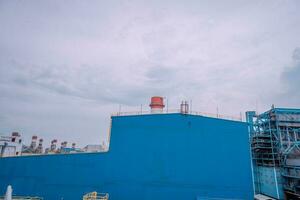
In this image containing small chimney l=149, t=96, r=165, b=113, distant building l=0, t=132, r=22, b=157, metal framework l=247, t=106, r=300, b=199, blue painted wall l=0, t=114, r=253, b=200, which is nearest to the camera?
blue painted wall l=0, t=114, r=253, b=200

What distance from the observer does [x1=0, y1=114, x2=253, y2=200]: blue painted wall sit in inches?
736

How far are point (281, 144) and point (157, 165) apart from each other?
49.4 feet

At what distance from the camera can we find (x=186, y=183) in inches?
741

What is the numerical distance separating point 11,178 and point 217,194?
22345mm

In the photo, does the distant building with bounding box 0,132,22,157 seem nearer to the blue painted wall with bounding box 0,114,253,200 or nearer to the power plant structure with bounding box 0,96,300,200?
the power plant structure with bounding box 0,96,300,200

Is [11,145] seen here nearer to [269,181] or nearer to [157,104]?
[157,104]

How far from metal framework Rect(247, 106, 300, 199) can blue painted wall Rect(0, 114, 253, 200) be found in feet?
19.3

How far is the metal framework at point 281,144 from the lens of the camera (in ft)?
67.7

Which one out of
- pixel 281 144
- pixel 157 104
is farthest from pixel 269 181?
pixel 157 104

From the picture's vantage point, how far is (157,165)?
63.6ft

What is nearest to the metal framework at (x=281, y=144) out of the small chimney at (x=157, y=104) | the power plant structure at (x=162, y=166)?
the power plant structure at (x=162, y=166)

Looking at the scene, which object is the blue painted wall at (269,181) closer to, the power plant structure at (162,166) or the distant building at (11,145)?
the power plant structure at (162,166)

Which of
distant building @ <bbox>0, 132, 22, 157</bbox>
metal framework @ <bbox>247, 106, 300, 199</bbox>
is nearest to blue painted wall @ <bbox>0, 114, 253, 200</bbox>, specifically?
metal framework @ <bbox>247, 106, 300, 199</bbox>

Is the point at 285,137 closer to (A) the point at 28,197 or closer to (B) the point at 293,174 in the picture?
(B) the point at 293,174
